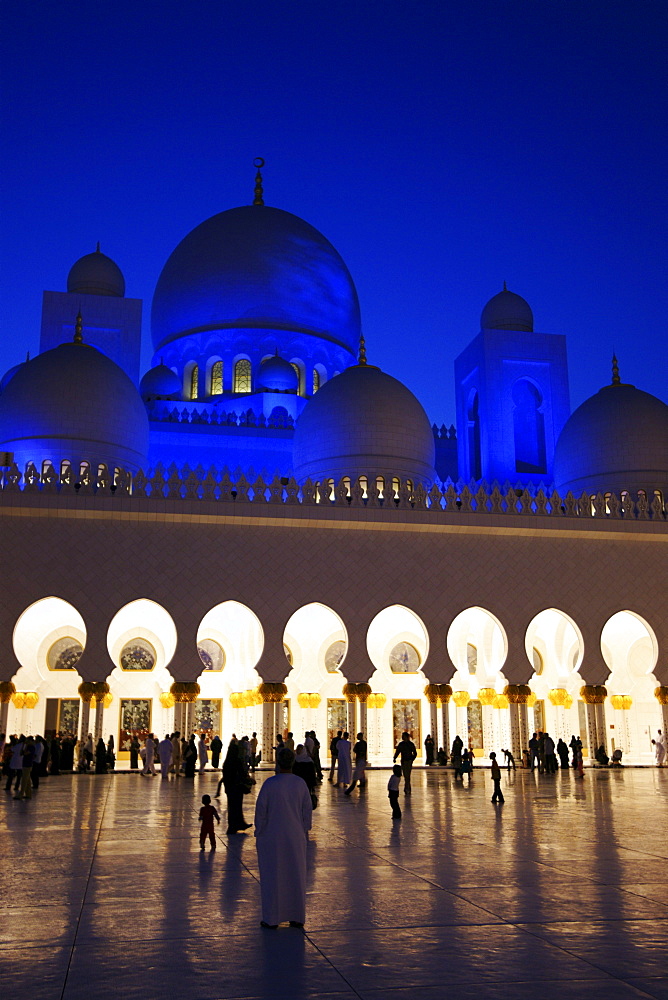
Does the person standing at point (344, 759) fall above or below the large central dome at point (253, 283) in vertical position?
below

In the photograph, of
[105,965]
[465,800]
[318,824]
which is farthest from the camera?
[465,800]

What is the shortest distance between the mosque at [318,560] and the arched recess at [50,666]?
1.5 inches

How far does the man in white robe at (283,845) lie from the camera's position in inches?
164

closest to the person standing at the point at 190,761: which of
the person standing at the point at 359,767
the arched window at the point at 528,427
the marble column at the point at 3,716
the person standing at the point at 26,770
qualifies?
the person standing at the point at 359,767

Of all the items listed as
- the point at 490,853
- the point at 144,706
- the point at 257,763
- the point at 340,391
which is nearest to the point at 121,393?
the point at 340,391

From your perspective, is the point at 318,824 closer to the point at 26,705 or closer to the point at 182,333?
the point at 26,705

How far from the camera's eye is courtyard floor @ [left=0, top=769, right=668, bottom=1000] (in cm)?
329

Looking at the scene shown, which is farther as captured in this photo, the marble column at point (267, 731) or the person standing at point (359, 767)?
the marble column at point (267, 731)

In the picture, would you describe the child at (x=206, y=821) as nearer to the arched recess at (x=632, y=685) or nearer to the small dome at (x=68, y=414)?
the small dome at (x=68, y=414)

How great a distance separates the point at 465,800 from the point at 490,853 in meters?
4.15

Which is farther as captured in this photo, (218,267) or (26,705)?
(218,267)

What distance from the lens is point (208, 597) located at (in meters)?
15.5

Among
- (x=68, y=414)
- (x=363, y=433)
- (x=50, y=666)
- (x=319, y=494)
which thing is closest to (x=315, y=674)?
(x=319, y=494)

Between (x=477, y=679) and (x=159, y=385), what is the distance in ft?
31.5
